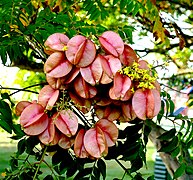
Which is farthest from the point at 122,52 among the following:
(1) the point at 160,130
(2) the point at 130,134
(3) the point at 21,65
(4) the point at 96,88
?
(3) the point at 21,65

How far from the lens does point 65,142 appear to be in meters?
0.85

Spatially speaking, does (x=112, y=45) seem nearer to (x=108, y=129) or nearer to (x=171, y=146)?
(x=108, y=129)

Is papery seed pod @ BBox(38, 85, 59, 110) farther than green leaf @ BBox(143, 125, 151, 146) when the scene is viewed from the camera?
No

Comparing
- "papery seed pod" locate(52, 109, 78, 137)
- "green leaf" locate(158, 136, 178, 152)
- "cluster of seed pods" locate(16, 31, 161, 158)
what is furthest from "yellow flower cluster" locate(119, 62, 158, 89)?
"green leaf" locate(158, 136, 178, 152)

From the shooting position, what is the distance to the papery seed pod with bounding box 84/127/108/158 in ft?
2.69

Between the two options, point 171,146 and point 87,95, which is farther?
point 171,146

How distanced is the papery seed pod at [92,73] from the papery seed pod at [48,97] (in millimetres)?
58

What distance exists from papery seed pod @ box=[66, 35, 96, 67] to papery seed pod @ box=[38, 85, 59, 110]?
60 millimetres

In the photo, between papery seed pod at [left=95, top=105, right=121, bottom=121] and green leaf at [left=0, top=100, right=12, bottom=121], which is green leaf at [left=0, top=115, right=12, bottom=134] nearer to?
green leaf at [left=0, top=100, right=12, bottom=121]

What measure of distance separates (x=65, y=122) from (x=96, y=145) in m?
0.06

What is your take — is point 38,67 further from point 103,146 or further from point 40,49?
point 103,146

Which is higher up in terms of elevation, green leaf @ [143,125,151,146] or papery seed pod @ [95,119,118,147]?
papery seed pod @ [95,119,118,147]

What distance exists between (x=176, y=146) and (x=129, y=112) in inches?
9.3

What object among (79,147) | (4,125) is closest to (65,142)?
(79,147)
